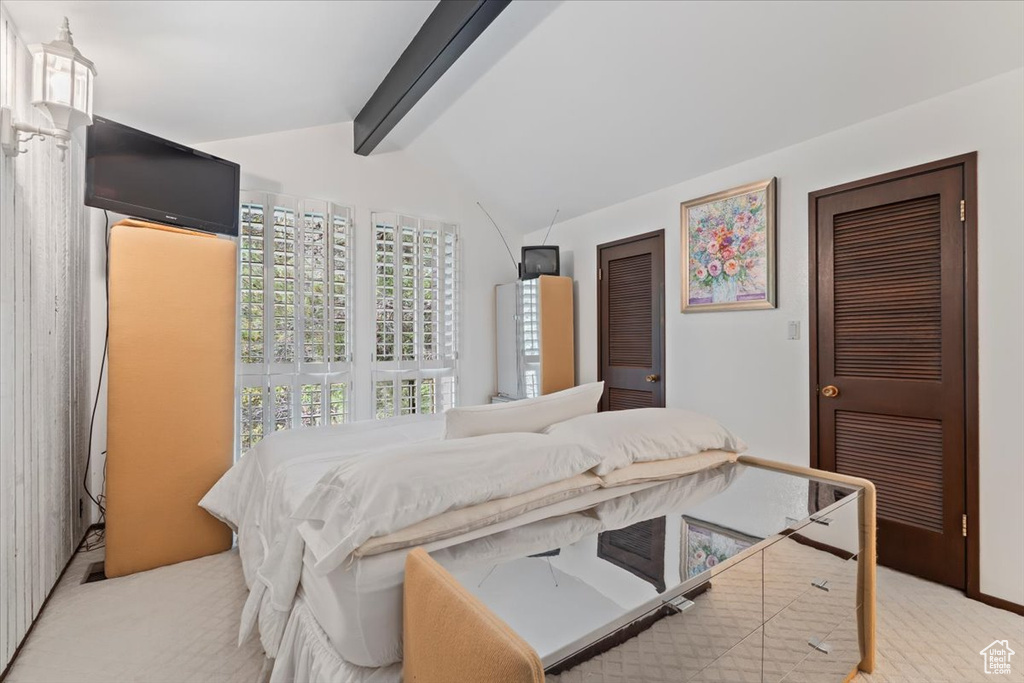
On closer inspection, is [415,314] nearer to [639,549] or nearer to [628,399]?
[628,399]

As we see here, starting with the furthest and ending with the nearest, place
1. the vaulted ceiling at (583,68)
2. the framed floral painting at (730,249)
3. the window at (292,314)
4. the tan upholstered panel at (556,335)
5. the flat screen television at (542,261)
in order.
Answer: the flat screen television at (542,261) → the tan upholstered panel at (556,335) → the window at (292,314) → the framed floral painting at (730,249) → the vaulted ceiling at (583,68)

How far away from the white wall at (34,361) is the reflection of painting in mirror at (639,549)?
6.51ft

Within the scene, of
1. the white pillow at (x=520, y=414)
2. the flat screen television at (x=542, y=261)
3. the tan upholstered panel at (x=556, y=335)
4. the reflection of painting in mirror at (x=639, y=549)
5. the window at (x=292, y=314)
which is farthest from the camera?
the flat screen television at (x=542, y=261)

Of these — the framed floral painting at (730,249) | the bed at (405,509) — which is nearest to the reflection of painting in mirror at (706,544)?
the bed at (405,509)

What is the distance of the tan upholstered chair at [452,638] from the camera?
0.66 meters

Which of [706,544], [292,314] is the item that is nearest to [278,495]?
[706,544]

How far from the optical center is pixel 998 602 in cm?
204

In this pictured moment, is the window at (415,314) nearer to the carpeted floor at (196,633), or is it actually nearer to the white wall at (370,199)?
the white wall at (370,199)

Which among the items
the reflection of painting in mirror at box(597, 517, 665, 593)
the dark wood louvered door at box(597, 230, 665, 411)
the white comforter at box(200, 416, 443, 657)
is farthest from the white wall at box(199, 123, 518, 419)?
the reflection of painting in mirror at box(597, 517, 665, 593)

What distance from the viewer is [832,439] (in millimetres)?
2598

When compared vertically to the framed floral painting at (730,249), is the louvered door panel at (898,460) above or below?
below

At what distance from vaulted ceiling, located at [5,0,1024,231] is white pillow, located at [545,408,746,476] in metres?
1.79

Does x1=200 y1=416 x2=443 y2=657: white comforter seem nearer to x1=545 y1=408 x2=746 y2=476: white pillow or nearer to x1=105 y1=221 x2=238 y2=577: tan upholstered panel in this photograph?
x1=105 y1=221 x2=238 y2=577: tan upholstered panel

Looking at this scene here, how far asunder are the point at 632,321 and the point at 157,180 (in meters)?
3.18
